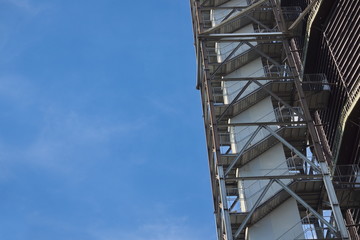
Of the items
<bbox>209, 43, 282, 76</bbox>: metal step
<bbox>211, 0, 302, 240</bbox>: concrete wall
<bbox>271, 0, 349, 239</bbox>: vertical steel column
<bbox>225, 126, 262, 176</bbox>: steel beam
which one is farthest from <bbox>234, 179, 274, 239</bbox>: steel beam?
<bbox>209, 43, 282, 76</bbox>: metal step

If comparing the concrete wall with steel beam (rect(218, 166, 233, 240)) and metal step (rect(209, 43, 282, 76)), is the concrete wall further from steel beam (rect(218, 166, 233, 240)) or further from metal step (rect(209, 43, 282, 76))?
steel beam (rect(218, 166, 233, 240))

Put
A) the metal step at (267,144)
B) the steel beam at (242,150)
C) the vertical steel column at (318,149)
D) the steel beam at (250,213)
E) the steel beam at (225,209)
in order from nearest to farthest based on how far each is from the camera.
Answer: the steel beam at (225,209)
the vertical steel column at (318,149)
the steel beam at (250,213)
the steel beam at (242,150)
the metal step at (267,144)

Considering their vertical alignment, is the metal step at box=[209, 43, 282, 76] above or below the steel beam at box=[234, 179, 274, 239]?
above

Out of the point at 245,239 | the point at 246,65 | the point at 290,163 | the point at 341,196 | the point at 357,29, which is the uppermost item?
the point at 246,65

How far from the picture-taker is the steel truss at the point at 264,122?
32.0 meters

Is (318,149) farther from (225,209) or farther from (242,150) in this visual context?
(225,209)

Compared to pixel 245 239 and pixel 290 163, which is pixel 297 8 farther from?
pixel 245 239

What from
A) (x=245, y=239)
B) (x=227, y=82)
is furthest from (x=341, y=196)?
(x=227, y=82)

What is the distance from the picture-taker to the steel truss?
32.0 m

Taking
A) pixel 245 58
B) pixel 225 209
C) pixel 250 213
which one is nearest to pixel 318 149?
pixel 250 213

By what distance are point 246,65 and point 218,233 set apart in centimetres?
1070

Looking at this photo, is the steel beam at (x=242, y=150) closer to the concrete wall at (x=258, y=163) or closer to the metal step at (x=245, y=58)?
the concrete wall at (x=258, y=163)

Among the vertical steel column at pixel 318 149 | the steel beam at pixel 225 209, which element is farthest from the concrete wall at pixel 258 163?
the vertical steel column at pixel 318 149

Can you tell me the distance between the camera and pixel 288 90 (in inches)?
1518
